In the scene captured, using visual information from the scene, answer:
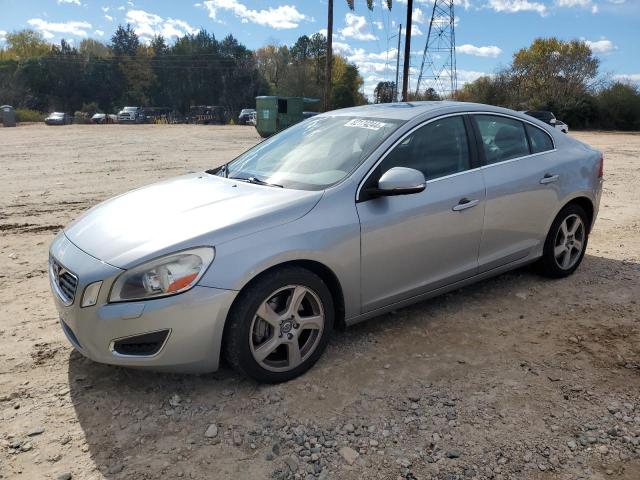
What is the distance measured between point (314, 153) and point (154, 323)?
175 centimetres

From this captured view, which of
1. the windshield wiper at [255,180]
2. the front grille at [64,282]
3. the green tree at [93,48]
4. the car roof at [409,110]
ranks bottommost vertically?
the front grille at [64,282]

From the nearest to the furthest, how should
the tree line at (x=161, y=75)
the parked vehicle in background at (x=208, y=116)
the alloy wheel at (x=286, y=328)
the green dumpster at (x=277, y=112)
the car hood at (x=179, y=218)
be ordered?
the car hood at (x=179, y=218), the alloy wheel at (x=286, y=328), the green dumpster at (x=277, y=112), the parked vehicle in background at (x=208, y=116), the tree line at (x=161, y=75)

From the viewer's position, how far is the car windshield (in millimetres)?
3598

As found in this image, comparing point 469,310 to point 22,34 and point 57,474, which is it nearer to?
point 57,474

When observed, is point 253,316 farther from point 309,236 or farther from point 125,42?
point 125,42

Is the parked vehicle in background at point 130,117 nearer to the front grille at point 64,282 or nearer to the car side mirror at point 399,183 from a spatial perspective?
the front grille at point 64,282

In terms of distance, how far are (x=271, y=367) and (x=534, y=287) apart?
2746 mm

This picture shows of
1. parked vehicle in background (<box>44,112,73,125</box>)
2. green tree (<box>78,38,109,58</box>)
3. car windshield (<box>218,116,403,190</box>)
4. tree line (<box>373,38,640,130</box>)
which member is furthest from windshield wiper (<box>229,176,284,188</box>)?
green tree (<box>78,38,109,58</box>)

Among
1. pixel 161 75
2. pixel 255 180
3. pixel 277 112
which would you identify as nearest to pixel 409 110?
pixel 255 180

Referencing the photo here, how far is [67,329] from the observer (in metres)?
3.10

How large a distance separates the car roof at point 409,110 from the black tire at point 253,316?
59.3 inches

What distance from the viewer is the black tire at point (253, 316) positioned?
9.61ft

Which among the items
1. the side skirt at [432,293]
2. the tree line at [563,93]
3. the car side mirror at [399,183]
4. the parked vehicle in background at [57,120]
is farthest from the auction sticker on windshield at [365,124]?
the parked vehicle in background at [57,120]

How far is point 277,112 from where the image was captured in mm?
26859
